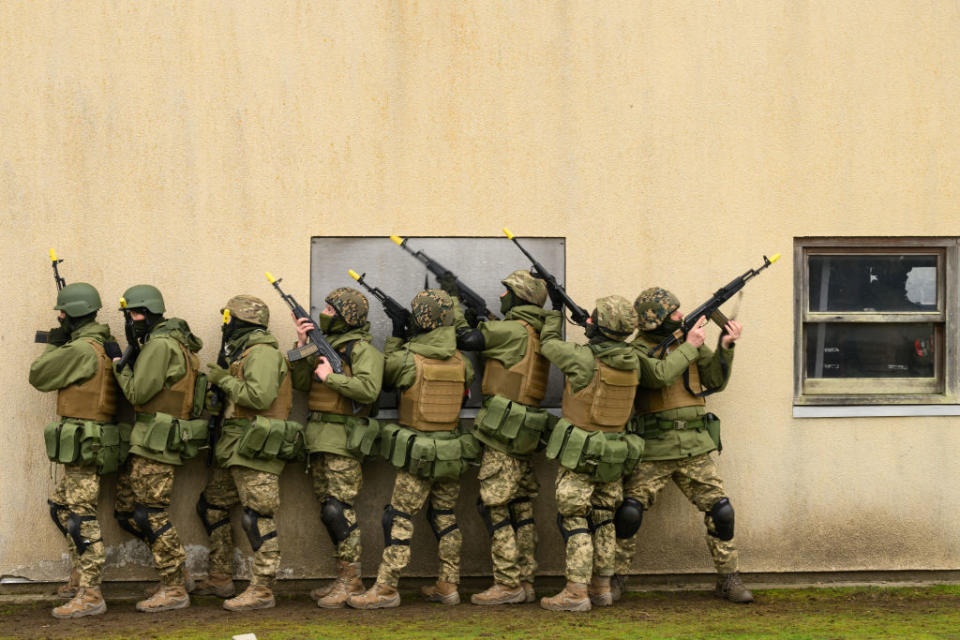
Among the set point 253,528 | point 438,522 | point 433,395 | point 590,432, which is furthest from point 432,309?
point 253,528

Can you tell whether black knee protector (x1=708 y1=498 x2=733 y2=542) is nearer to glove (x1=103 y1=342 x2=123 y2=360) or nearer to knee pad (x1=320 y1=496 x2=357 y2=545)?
knee pad (x1=320 y1=496 x2=357 y2=545)

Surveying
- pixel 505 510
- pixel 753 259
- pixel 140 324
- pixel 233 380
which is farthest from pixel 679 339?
pixel 140 324

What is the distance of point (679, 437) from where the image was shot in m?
6.84

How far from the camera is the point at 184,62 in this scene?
23.5ft

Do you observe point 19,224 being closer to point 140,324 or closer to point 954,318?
point 140,324

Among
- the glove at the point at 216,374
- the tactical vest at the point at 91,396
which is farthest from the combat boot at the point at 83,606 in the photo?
the glove at the point at 216,374

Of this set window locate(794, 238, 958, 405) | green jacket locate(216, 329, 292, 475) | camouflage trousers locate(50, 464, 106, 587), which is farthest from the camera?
window locate(794, 238, 958, 405)

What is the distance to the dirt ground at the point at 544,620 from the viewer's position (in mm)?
6145

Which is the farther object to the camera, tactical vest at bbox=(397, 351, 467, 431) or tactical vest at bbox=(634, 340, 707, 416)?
tactical vest at bbox=(634, 340, 707, 416)

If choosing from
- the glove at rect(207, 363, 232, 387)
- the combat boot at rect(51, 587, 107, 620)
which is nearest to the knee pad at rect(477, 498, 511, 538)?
the glove at rect(207, 363, 232, 387)

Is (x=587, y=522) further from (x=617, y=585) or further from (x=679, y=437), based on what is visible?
(x=679, y=437)

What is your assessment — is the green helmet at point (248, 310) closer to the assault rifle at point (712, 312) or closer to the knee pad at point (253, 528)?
the knee pad at point (253, 528)

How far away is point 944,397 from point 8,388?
7000mm

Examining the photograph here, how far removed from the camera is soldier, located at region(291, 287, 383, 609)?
6742mm
